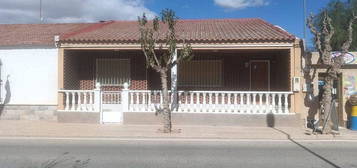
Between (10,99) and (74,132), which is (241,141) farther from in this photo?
(10,99)

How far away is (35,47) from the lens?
1582 centimetres

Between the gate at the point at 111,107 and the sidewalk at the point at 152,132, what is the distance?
477 mm

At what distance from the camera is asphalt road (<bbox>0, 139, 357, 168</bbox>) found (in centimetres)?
766

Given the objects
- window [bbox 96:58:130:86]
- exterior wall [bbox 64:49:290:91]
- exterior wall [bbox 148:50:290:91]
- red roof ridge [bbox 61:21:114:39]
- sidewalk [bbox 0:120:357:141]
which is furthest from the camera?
window [bbox 96:58:130:86]

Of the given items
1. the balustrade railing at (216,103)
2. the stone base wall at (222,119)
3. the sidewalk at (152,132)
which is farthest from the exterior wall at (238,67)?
the sidewalk at (152,132)

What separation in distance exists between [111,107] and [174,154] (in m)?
6.48

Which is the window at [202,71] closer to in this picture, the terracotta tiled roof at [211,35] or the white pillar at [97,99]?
the terracotta tiled roof at [211,35]

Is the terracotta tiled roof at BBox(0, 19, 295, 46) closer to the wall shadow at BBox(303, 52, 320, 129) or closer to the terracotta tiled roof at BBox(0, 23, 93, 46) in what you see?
the terracotta tiled roof at BBox(0, 23, 93, 46)

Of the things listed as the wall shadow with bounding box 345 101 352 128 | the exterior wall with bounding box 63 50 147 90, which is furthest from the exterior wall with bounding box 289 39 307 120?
the exterior wall with bounding box 63 50 147 90

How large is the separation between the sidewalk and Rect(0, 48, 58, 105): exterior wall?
2.20 m

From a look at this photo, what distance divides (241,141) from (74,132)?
16.7 feet

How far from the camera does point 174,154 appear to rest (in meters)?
8.71

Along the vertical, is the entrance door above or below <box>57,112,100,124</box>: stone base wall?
above

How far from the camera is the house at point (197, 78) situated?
13.7 meters
